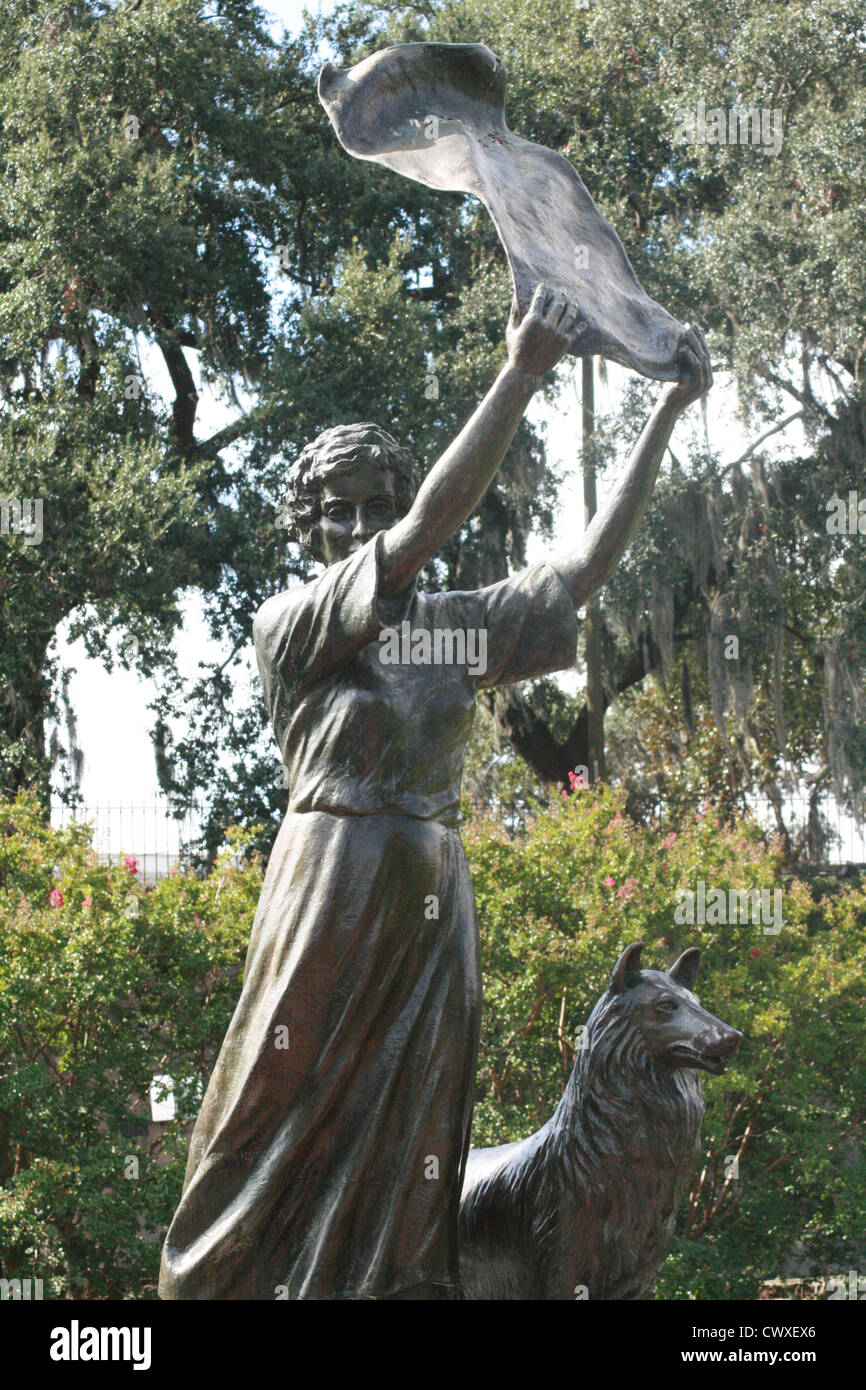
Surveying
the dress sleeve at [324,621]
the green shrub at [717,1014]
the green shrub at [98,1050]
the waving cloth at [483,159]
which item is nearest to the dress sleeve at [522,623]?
the dress sleeve at [324,621]

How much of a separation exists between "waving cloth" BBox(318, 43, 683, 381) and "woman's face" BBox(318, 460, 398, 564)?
1.82 feet

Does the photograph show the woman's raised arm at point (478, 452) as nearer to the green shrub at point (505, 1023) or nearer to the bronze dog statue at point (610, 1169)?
the bronze dog statue at point (610, 1169)

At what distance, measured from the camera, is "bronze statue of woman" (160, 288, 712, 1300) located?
3.14m

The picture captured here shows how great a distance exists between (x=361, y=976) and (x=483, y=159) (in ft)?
6.06

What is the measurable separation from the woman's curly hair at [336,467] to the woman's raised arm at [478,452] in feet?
1.25

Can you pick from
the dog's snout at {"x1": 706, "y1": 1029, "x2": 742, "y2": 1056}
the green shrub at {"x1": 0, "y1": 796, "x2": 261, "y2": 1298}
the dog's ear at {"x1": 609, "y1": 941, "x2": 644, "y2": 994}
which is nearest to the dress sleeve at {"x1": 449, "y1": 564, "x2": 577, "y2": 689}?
the dog's ear at {"x1": 609, "y1": 941, "x2": 644, "y2": 994}

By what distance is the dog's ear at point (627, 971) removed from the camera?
4008 millimetres

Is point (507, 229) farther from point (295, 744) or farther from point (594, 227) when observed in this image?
point (295, 744)

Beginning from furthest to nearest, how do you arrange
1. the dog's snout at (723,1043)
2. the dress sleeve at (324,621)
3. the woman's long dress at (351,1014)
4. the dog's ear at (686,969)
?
the dog's ear at (686,969), the dog's snout at (723,1043), the dress sleeve at (324,621), the woman's long dress at (351,1014)

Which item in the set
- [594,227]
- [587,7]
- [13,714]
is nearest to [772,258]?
[587,7]

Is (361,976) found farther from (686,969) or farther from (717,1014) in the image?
(717,1014)

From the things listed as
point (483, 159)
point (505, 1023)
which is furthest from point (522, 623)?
point (505, 1023)

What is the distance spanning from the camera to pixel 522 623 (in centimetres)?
351

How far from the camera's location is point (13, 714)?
16.0m
